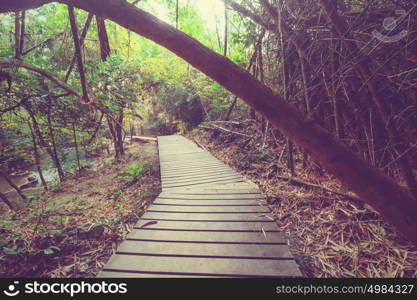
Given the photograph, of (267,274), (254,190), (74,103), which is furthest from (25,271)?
(74,103)

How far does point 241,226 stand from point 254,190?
1.06 metres

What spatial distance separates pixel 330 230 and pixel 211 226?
125cm

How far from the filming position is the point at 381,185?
1.28 metres

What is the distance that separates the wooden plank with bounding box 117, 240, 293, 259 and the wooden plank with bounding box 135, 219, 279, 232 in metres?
0.27

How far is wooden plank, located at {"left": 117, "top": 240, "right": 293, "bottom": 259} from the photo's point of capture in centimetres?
178

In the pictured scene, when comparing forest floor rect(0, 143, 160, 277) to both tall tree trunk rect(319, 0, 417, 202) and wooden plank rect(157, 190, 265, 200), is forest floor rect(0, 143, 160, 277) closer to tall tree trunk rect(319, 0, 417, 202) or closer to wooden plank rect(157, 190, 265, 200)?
wooden plank rect(157, 190, 265, 200)

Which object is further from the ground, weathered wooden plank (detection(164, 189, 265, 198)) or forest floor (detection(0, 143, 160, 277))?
weathered wooden plank (detection(164, 189, 265, 198))

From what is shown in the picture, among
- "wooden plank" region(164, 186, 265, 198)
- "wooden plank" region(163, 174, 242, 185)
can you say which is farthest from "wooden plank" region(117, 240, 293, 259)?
"wooden plank" region(163, 174, 242, 185)

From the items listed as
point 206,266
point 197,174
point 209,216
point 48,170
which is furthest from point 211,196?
point 48,170

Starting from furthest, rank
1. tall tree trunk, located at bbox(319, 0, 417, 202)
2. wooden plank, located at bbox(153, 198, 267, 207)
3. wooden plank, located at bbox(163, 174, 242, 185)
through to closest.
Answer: wooden plank, located at bbox(163, 174, 242, 185), wooden plank, located at bbox(153, 198, 267, 207), tall tree trunk, located at bbox(319, 0, 417, 202)

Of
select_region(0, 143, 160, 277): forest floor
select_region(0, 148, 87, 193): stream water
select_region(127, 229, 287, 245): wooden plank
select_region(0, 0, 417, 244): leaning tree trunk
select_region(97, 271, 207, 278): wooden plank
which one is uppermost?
select_region(0, 0, 417, 244): leaning tree trunk

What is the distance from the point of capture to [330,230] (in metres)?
2.02

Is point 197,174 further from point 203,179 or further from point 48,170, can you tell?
point 48,170

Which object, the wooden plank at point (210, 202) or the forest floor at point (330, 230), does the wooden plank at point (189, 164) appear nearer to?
the forest floor at point (330, 230)
